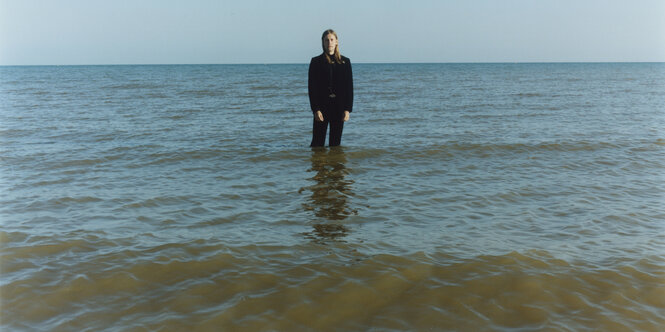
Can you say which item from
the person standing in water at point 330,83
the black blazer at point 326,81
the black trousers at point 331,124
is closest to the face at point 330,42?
the person standing in water at point 330,83

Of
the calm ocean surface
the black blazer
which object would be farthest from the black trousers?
the calm ocean surface

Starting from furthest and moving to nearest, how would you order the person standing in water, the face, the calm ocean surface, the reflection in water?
the person standing in water < the face < the reflection in water < the calm ocean surface

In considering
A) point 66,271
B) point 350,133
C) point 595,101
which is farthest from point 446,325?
point 595,101

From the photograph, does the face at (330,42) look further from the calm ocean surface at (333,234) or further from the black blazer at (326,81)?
the calm ocean surface at (333,234)

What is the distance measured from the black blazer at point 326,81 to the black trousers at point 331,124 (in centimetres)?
15

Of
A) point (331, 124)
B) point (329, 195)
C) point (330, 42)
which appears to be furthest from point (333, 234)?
point (331, 124)

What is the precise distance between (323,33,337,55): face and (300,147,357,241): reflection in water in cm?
206

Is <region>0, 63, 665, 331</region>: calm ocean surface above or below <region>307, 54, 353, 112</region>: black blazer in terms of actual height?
below

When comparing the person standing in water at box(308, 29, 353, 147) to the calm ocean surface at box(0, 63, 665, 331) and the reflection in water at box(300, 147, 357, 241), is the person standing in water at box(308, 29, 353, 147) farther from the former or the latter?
the calm ocean surface at box(0, 63, 665, 331)

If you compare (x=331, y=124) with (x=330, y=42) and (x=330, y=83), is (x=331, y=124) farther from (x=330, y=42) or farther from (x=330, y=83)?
(x=330, y=42)

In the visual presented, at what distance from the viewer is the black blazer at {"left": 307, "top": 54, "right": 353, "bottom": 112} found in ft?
27.7

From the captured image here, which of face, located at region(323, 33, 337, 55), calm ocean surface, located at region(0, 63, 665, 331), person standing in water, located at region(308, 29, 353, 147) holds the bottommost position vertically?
calm ocean surface, located at region(0, 63, 665, 331)

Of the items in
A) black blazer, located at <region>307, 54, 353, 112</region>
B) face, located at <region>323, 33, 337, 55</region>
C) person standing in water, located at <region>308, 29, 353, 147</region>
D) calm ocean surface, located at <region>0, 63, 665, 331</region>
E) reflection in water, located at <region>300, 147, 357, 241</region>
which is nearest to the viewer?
calm ocean surface, located at <region>0, 63, 665, 331</region>

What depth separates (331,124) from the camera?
9.41 m
